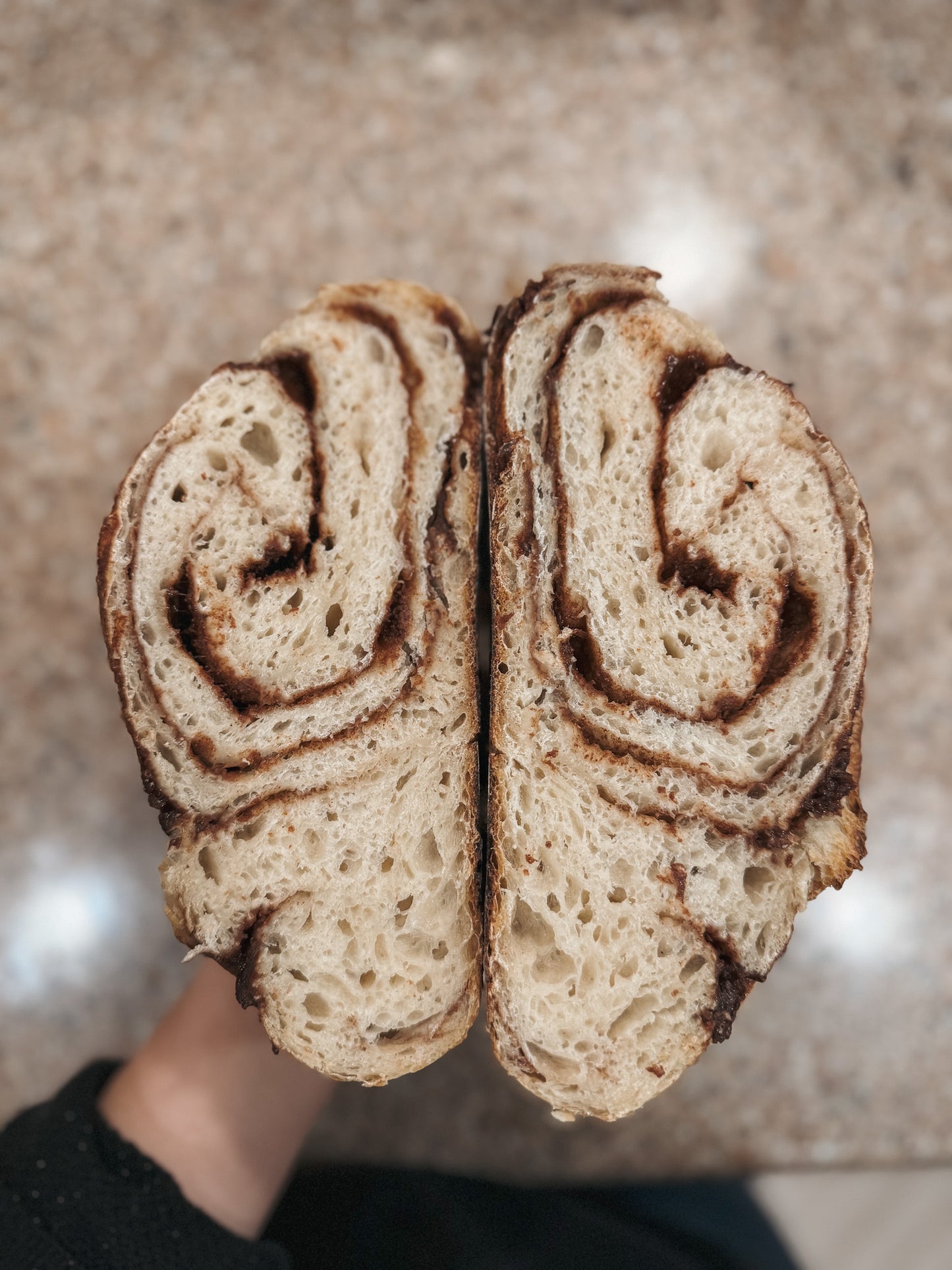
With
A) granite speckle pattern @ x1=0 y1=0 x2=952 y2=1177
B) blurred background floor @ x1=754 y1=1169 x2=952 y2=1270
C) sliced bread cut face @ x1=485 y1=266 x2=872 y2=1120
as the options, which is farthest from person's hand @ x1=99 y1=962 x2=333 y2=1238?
blurred background floor @ x1=754 y1=1169 x2=952 y2=1270

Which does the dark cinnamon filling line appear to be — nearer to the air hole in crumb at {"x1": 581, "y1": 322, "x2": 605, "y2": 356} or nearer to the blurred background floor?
the air hole in crumb at {"x1": 581, "y1": 322, "x2": 605, "y2": 356}

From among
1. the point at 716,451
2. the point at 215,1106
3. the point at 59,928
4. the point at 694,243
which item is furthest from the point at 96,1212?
the point at 694,243

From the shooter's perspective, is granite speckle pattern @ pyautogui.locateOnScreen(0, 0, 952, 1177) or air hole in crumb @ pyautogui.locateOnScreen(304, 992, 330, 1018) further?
granite speckle pattern @ pyautogui.locateOnScreen(0, 0, 952, 1177)

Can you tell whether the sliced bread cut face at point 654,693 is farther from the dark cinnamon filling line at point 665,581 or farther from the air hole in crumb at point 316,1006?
the air hole in crumb at point 316,1006

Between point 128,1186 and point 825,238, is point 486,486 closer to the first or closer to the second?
point 825,238

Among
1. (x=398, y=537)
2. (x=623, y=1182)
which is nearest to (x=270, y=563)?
(x=398, y=537)

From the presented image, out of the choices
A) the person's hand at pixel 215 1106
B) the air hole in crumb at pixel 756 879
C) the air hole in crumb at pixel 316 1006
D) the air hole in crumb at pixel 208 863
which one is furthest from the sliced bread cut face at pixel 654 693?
the person's hand at pixel 215 1106
